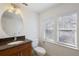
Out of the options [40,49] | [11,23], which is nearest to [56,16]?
[40,49]

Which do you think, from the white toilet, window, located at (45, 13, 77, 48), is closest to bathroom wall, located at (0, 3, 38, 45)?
the white toilet

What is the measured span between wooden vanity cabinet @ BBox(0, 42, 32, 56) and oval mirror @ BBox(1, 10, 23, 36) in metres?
0.21

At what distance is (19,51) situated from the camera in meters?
1.21

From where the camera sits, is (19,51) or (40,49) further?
(40,49)

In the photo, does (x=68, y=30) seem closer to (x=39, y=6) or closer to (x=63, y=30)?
(x=63, y=30)

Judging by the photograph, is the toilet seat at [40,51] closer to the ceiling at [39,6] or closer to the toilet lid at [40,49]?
the toilet lid at [40,49]

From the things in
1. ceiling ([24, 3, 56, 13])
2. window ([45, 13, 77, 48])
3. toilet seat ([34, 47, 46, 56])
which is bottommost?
toilet seat ([34, 47, 46, 56])

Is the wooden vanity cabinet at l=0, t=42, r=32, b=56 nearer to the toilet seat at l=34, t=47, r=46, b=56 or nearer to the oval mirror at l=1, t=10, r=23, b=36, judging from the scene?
the toilet seat at l=34, t=47, r=46, b=56

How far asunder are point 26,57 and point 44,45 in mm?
328

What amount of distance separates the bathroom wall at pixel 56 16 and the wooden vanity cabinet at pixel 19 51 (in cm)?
21

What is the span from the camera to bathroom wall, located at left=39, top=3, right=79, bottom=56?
1.20 m

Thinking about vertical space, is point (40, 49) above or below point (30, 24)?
below

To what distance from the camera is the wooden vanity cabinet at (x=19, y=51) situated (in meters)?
1.11

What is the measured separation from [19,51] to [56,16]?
750 mm
